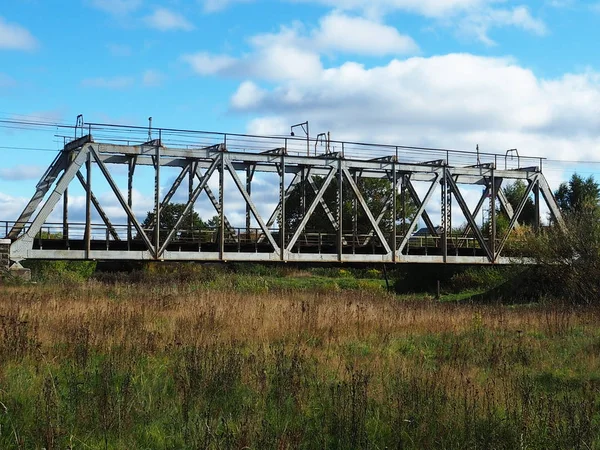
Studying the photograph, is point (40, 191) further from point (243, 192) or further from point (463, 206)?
point (463, 206)

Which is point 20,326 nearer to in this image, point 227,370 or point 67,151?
point 227,370

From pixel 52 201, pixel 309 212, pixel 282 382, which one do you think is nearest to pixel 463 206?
pixel 309 212

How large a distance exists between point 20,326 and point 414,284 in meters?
38.2

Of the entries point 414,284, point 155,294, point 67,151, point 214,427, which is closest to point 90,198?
point 67,151

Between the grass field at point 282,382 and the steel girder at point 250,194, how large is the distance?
17.4 metres

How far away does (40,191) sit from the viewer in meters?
33.3

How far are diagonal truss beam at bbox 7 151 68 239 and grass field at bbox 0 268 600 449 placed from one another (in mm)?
16992

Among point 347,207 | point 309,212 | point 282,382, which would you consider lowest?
point 282,382

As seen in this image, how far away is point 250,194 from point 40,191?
1039cm

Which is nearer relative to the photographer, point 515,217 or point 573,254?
point 573,254

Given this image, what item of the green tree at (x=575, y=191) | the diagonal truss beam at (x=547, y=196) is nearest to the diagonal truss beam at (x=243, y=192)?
the diagonal truss beam at (x=547, y=196)

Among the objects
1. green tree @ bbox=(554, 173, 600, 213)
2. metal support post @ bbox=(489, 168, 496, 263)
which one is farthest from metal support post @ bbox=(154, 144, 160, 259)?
green tree @ bbox=(554, 173, 600, 213)

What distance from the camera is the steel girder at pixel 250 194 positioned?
3297cm

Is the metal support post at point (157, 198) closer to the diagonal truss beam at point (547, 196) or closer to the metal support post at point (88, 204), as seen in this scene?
the metal support post at point (88, 204)
